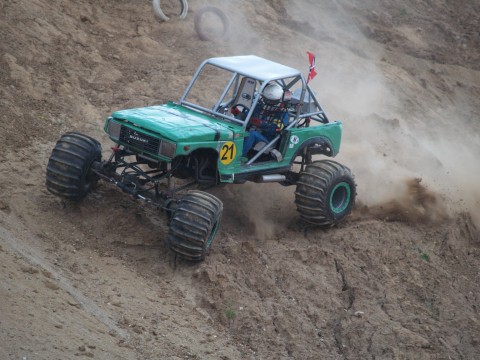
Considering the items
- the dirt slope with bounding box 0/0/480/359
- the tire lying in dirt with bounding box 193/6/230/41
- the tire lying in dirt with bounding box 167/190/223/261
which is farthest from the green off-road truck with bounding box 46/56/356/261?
the tire lying in dirt with bounding box 193/6/230/41

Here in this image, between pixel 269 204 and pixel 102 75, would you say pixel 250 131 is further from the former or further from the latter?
pixel 102 75

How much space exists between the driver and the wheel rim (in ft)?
3.60

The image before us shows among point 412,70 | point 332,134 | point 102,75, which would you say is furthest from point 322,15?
point 332,134

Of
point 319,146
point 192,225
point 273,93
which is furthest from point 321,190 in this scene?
point 192,225

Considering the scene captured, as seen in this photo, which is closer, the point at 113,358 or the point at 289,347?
the point at 113,358

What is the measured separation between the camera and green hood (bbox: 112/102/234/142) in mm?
9070

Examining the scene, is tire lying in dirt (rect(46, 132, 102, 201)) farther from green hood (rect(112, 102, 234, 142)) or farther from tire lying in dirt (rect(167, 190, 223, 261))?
tire lying in dirt (rect(167, 190, 223, 261))

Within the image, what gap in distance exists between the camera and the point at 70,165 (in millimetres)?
9453

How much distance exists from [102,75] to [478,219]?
640cm

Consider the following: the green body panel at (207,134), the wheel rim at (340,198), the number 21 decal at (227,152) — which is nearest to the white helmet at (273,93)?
the green body panel at (207,134)

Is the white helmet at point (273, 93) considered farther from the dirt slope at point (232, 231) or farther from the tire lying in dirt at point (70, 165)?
the tire lying in dirt at point (70, 165)

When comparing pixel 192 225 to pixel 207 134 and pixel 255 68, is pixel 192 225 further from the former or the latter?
pixel 255 68

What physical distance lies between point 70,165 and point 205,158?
155 centimetres

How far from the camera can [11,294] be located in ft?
24.4
